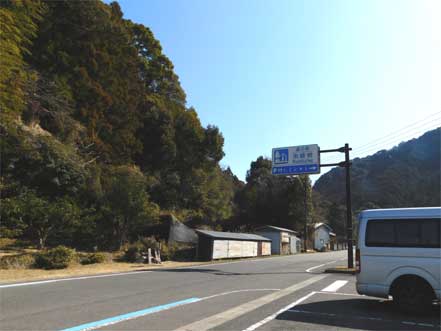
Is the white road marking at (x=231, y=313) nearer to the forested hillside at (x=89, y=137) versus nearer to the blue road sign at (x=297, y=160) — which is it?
the blue road sign at (x=297, y=160)

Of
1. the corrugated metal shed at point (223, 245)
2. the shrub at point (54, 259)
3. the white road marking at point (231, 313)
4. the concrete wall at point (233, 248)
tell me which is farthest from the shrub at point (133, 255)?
the white road marking at point (231, 313)

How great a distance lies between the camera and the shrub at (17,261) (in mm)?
18359

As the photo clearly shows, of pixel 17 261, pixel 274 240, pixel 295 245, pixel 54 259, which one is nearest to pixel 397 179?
pixel 295 245

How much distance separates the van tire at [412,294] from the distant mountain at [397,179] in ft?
262

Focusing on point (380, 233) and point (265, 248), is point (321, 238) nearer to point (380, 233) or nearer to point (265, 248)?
point (265, 248)

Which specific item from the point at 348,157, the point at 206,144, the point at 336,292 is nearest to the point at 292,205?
the point at 206,144

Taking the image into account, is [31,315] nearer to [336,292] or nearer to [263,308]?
[263,308]

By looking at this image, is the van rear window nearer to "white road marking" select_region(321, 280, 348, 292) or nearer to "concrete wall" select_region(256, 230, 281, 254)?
"white road marking" select_region(321, 280, 348, 292)

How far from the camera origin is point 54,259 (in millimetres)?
19703

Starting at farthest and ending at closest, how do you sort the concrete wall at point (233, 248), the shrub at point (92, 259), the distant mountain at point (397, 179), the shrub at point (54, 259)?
the distant mountain at point (397, 179), the concrete wall at point (233, 248), the shrub at point (92, 259), the shrub at point (54, 259)

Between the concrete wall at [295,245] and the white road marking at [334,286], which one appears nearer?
the white road marking at [334,286]

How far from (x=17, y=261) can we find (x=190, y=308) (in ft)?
45.8

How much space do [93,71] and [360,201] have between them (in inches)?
2985

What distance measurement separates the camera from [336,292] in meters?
11.4
